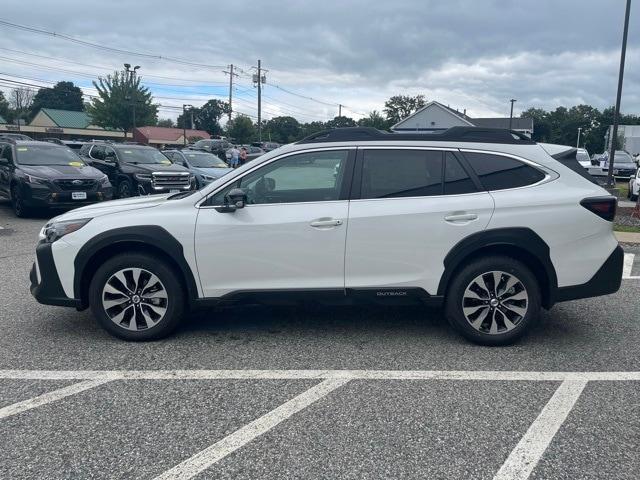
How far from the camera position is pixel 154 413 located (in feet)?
11.4

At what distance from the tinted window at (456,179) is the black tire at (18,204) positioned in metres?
10.7

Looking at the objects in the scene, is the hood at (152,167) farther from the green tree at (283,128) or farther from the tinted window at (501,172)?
the green tree at (283,128)

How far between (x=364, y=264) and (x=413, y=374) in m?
0.95

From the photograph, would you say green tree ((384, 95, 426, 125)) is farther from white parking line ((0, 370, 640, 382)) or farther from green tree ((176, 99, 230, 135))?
white parking line ((0, 370, 640, 382))

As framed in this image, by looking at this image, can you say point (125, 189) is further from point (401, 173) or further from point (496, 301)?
point (496, 301)

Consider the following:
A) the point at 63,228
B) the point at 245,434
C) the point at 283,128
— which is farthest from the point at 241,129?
the point at 245,434

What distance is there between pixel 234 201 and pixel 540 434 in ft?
9.00

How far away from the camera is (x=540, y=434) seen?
322 centimetres

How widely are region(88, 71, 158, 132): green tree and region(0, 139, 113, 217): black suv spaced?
1417 inches

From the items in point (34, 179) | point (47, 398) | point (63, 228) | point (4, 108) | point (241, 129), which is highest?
point (4, 108)

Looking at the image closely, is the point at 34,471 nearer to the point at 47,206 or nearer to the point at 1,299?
the point at 1,299

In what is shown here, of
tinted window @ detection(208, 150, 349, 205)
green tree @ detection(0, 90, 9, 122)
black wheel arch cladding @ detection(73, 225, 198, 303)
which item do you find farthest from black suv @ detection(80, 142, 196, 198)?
green tree @ detection(0, 90, 9, 122)

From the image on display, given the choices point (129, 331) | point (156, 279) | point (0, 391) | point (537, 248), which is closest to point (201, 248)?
point (156, 279)

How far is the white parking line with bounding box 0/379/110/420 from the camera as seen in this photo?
11.4ft
